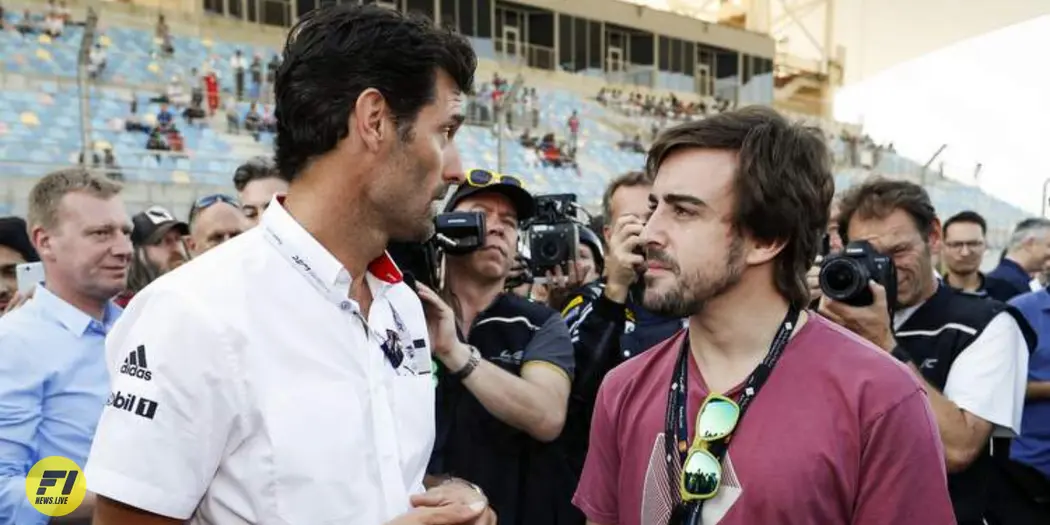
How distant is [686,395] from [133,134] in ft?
46.0

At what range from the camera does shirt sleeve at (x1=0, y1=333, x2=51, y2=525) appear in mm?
2430

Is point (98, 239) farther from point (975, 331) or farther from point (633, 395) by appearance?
point (975, 331)

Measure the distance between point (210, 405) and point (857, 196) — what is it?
246 centimetres

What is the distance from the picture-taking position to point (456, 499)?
1.51 meters

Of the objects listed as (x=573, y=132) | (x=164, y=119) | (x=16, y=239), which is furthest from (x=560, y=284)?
(x=573, y=132)

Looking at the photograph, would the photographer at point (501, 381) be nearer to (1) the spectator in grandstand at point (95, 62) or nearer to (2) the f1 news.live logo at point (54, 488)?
(2) the f1 news.live logo at point (54, 488)

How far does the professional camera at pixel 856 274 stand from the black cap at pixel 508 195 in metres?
1.06

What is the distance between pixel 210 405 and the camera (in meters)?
1.34

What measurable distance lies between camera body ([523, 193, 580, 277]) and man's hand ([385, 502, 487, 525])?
1.85 meters

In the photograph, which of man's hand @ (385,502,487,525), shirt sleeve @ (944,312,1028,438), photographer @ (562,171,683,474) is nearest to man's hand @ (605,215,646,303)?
photographer @ (562,171,683,474)

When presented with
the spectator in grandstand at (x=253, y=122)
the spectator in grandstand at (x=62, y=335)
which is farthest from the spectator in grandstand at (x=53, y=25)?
the spectator in grandstand at (x=62, y=335)

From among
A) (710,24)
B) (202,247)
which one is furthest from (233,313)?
(710,24)

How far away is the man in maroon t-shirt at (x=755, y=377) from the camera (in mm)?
1562

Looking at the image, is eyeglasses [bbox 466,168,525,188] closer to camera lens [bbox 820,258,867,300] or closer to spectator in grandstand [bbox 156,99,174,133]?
camera lens [bbox 820,258,867,300]
